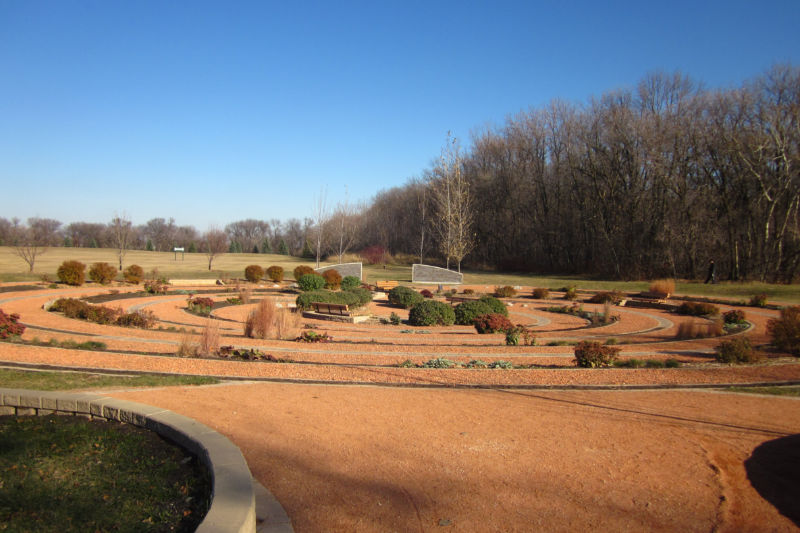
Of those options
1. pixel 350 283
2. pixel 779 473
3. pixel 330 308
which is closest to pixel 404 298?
pixel 330 308

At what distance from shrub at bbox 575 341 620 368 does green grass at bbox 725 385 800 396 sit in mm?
2277

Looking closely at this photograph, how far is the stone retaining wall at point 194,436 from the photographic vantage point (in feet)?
10.8

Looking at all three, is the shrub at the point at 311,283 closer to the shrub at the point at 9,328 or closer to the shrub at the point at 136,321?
the shrub at the point at 136,321

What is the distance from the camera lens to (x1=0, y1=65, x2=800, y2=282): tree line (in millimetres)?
33062

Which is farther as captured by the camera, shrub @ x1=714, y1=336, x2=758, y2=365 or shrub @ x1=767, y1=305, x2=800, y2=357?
shrub @ x1=767, y1=305, x2=800, y2=357

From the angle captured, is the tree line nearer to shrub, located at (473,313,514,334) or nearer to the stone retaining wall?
shrub, located at (473,313,514,334)

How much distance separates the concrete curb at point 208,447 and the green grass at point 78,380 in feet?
5.28

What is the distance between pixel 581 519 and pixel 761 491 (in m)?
1.93

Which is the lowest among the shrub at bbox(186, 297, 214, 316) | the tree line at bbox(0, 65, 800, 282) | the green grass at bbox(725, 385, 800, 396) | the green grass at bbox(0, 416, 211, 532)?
the shrub at bbox(186, 297, 214, 316)

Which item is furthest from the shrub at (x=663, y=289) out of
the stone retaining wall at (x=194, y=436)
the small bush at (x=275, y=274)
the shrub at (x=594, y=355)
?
the stone retaining wall at (x=194, y=436)

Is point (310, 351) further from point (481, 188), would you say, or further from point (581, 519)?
point (481, 188)

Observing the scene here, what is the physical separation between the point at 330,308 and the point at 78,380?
1161cm

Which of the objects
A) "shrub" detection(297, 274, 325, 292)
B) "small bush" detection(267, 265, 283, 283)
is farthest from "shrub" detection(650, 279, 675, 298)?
"small bush" detection(267, 265, 283, 283)

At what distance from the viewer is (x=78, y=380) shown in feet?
25.6
